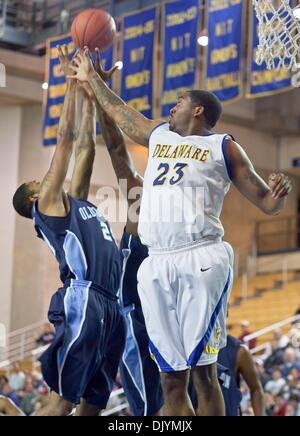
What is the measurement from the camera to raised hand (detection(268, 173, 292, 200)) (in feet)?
Result: 11.9

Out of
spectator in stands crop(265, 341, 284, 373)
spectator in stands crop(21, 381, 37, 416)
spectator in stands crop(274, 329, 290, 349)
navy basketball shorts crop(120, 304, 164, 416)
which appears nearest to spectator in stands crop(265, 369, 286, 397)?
spectator in stands crop(265, 341, 284, 373)

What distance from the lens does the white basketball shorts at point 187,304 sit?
3795mm

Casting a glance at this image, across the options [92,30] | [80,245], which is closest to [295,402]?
[80,245]

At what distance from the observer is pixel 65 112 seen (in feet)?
14.9

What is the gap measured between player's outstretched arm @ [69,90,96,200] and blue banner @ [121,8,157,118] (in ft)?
16.3

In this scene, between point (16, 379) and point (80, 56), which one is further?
point (16, 379)

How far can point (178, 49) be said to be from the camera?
377 inches

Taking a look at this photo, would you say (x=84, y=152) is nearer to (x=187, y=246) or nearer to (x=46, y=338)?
(x=187, y=246)

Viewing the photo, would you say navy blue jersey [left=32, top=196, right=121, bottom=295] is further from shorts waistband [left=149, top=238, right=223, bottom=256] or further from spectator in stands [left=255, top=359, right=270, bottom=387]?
spectator in stands [left=255, top=359, right=270, bottom=387]

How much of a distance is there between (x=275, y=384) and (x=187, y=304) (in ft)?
17.1

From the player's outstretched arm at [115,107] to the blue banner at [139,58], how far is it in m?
5.27

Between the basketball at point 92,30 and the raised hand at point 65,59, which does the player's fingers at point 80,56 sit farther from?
the basketball at point 92,30
